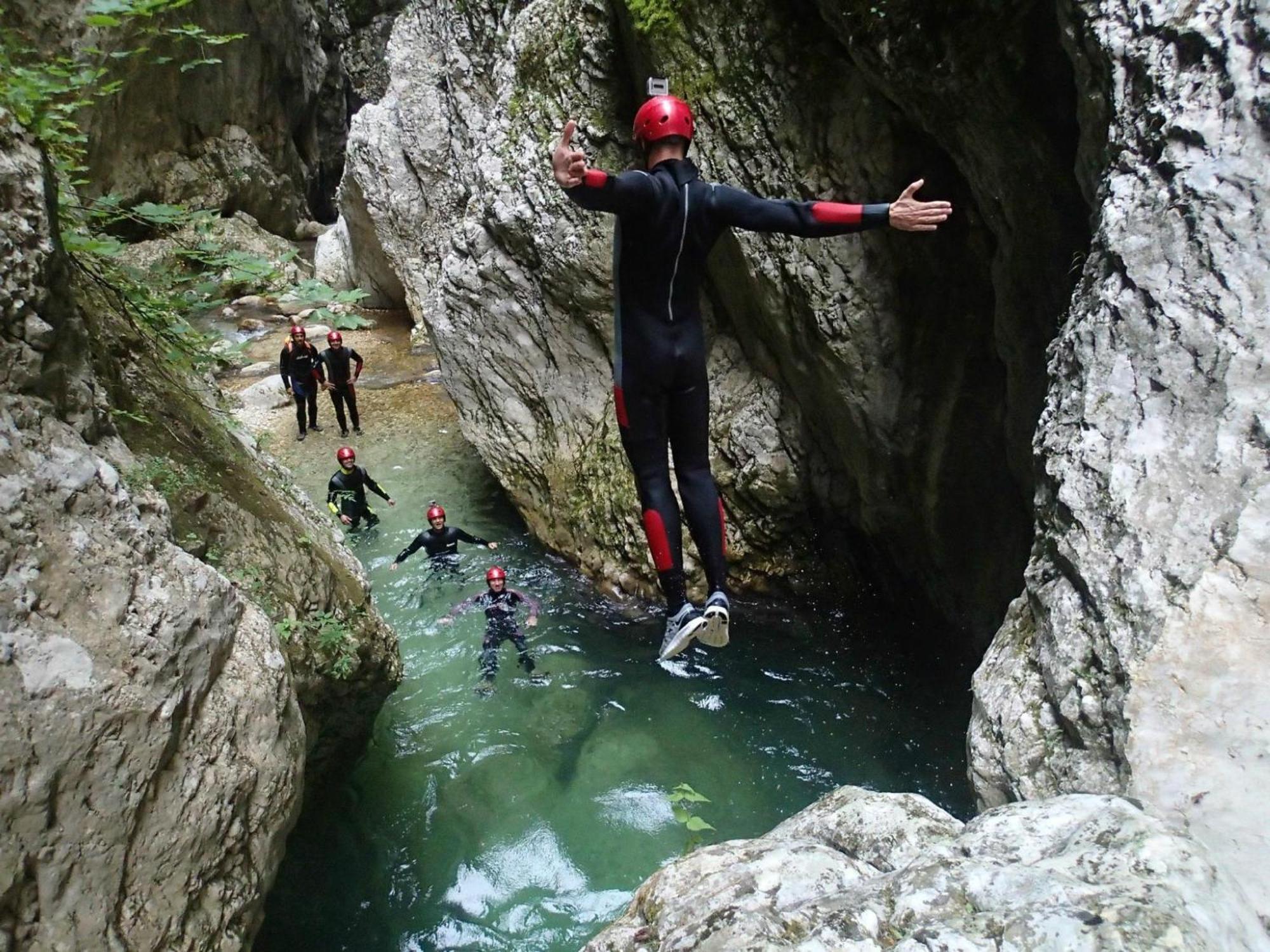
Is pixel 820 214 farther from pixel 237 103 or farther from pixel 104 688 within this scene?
pixel 237 103

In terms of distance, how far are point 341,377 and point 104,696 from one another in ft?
25.2

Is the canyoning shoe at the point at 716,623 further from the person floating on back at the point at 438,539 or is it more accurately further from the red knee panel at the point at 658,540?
the person floating on back at the point at 438,539

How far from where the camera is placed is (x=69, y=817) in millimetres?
2254

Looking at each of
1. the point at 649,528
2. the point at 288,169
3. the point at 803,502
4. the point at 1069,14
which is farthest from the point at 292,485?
the point at 288,169

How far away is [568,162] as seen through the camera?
2.65 meters

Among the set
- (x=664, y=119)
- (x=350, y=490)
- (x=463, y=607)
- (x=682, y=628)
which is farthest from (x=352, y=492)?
(x=664, y=119)

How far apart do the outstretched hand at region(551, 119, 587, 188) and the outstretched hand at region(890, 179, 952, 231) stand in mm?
1120

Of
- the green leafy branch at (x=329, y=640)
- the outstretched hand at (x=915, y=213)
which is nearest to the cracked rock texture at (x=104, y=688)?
the green leafy branch at (x=329, y=640)

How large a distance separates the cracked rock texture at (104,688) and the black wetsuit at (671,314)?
1656mm

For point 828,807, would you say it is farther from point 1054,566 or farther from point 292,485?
point 292,485

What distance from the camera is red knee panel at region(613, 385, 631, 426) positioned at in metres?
3.37

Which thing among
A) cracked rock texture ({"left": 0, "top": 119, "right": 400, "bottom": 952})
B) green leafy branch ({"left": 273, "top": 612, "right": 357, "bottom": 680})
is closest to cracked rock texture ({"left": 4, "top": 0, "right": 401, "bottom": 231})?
green leafy branch ({"left": 273, "top": 612, "right": 357, "bottom": 680})

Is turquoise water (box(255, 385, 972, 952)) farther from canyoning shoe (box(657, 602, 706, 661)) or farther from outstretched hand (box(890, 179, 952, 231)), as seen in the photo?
outstretched hand (box(890, 179, 952, 231))

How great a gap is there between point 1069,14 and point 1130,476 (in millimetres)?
1793
